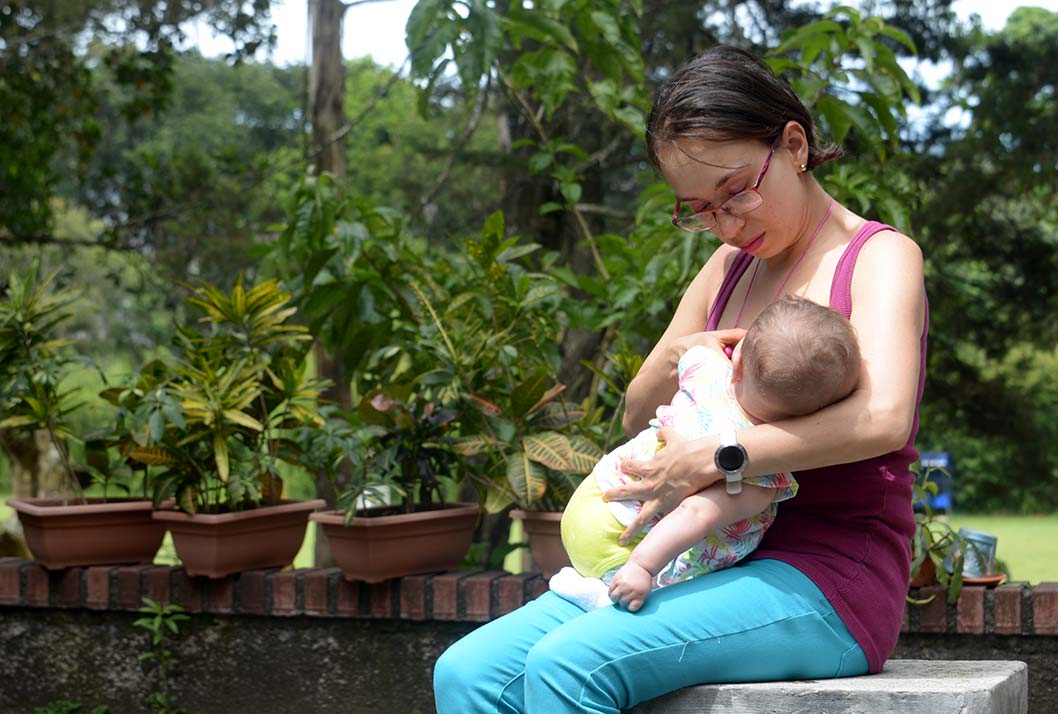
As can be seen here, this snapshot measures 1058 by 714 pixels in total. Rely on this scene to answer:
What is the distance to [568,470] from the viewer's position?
3023mm

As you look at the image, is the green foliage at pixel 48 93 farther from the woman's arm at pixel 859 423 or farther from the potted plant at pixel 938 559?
the woman's arm at pixel 859 423

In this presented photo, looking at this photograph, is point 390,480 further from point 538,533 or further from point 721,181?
point 721,181

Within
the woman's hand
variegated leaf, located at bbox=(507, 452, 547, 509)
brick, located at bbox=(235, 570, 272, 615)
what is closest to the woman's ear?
the woman's hand

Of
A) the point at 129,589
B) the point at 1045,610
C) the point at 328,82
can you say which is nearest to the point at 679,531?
the point at 1045,610

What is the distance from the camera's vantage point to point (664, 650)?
61.1 inches

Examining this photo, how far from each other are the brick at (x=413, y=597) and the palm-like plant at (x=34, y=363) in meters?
1.07

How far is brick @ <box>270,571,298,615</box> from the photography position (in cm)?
316

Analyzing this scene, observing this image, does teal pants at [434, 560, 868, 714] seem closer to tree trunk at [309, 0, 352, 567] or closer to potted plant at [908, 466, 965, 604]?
potted plant at [908, 466, 965, 604]

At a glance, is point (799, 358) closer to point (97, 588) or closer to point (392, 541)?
point (392, 541)

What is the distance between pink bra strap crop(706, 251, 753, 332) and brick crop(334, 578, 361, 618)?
150 cm

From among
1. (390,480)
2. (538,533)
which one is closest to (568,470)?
(538,533)

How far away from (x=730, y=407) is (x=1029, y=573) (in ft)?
28.8

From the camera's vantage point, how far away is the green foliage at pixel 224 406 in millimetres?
3094

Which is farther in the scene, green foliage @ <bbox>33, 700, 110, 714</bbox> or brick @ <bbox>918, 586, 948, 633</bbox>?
green foliage @ <bbox>33, 700, 110, 714</bbox>
